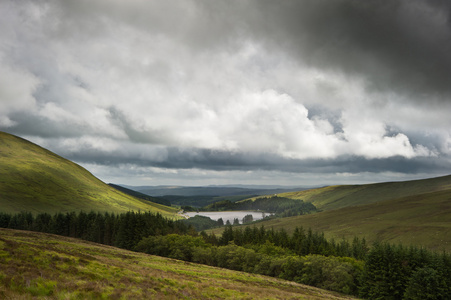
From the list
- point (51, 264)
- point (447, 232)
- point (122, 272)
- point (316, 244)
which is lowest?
point (447, 232)

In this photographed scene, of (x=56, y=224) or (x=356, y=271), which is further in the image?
(x=56, y=224)

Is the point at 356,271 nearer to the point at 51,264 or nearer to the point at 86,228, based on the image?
the point at 51,264

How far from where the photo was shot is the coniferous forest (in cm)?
7149

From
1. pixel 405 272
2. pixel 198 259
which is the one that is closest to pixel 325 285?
pixel 405 272

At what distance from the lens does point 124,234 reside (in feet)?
374

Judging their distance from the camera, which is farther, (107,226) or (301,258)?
(107,226)

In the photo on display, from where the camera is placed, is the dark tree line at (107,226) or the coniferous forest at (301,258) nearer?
the coniferous forest at (301,258)

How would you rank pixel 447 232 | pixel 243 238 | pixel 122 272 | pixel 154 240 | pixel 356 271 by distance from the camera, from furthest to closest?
1. pixel 447 232
2. pixel 243 238
3. pixel 154 240
4. pixel 356 271
5. pixel 122 272

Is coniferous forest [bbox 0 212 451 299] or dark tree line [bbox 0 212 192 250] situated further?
dark tree line [bbox 0 212 192 250]

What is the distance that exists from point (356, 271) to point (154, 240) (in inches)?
2973

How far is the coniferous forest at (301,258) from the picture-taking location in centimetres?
7149

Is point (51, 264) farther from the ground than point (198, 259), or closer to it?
farther from the ground

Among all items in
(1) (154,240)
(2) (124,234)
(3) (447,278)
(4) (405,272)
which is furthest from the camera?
(2) (124,234)

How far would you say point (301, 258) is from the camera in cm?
8694
